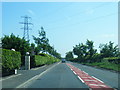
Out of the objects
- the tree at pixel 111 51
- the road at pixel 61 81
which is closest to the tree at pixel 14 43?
the road at pixel 61 81

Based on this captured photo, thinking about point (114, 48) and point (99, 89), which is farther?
point (114, 48)

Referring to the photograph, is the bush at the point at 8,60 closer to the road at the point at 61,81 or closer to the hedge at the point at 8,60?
the hedge at the point at 8,60

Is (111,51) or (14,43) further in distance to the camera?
(111,51)

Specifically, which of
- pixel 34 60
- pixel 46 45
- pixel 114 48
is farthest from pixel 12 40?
pixel 114 48

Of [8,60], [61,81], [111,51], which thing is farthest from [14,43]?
[111,51]

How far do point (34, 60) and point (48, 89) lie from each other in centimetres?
2263

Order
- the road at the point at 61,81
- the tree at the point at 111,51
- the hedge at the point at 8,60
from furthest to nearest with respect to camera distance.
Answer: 1. the tree at the point at 111,51
2. the hedge at the point at 8,60
3. the road at the point at 61,81

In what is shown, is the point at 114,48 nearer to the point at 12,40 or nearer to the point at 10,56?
the point at 12,40

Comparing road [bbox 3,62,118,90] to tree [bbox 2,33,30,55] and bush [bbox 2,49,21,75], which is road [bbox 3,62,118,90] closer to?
bush [bbox 2,49,21,75]

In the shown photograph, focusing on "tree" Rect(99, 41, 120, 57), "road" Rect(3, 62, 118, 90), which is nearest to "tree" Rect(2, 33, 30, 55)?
"road" Rect(3, 62, 118, 90)

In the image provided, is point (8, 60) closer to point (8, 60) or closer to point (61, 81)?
point (8, 60)

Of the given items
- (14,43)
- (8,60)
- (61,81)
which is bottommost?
(61,81)

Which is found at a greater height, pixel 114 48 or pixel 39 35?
pixel 39 35

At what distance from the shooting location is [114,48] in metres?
64.3
